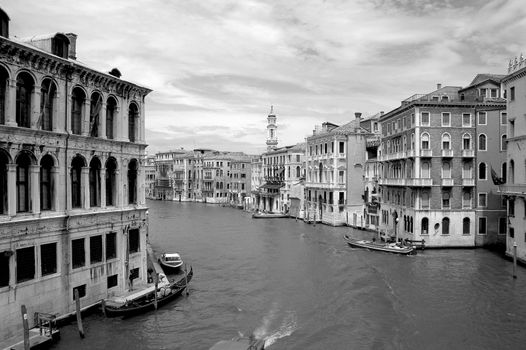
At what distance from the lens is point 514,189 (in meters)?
28.8

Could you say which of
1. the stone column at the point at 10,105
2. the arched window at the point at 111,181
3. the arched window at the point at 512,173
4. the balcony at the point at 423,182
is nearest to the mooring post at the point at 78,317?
the arched window at the point at 111,181

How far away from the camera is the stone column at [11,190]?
50.8 feet

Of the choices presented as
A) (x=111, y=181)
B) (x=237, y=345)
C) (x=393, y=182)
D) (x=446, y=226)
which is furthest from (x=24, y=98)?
(x=393, y=182)

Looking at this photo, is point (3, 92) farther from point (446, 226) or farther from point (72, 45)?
point (446, 226)

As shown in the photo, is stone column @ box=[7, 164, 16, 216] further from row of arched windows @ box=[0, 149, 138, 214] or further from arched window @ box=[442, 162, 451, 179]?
arched window @ box=[442, 162, 451, 179]

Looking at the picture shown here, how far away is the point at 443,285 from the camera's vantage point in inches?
985

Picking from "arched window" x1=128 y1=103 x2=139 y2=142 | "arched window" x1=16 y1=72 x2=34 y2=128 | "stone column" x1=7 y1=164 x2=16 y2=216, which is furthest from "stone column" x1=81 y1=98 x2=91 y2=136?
"stone column" x1=7 y1=164 x2=16 y2=216

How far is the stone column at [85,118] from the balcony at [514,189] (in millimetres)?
23899

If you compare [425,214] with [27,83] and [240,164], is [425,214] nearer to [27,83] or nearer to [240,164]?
[27,83]

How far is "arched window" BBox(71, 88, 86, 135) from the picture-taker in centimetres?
1836

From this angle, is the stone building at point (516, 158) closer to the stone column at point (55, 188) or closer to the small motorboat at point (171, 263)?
the small motorboat at point (171, 263)

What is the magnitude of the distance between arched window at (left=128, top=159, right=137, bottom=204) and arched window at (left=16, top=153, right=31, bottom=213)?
5584 millimetres

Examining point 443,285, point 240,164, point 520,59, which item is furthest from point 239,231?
point 240,164

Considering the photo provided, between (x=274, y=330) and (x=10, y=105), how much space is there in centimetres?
1242
